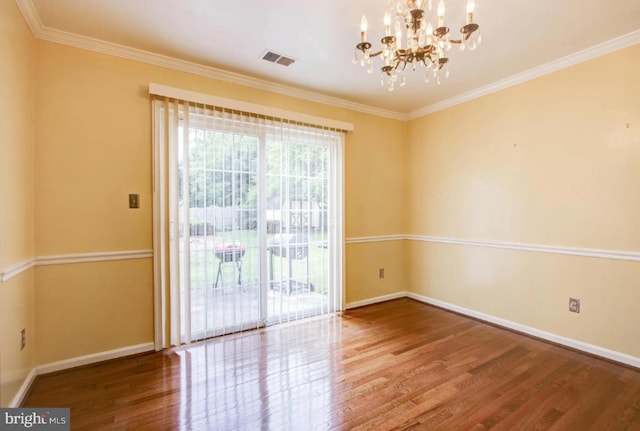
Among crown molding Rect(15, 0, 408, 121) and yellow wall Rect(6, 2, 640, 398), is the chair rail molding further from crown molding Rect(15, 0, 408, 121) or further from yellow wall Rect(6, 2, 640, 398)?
crown molding Rect(15, 0, 408, 121)

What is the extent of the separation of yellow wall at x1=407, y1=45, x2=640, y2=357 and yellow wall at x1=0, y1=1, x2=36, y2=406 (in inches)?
159

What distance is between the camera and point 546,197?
294 cm

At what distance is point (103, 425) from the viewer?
1784mm

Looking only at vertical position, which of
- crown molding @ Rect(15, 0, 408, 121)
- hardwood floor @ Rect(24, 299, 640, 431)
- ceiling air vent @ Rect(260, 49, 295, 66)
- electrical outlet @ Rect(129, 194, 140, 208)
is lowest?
hardwood floor @ Rect(24, 299, 640, 431)

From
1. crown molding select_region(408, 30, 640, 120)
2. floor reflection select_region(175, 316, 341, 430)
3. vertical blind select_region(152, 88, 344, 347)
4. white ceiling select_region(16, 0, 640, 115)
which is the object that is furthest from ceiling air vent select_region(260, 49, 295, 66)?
floor reflection select_region(175, 316, 341, 430)

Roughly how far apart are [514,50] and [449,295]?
2.74m

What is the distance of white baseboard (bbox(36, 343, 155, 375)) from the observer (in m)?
2.34

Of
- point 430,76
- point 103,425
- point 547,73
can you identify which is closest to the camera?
point 103,425

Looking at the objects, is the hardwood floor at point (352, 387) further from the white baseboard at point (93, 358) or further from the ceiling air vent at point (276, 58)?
Result: the ceiling air vent at point (276, 58)

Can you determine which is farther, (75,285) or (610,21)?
(75,285)

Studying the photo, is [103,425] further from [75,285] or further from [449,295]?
[449,295]

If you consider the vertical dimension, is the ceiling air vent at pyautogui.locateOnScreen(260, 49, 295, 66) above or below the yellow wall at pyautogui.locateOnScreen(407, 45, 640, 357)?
above

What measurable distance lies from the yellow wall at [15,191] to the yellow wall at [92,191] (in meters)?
0.10

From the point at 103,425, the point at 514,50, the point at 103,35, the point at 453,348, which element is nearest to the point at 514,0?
the point at 514,50
